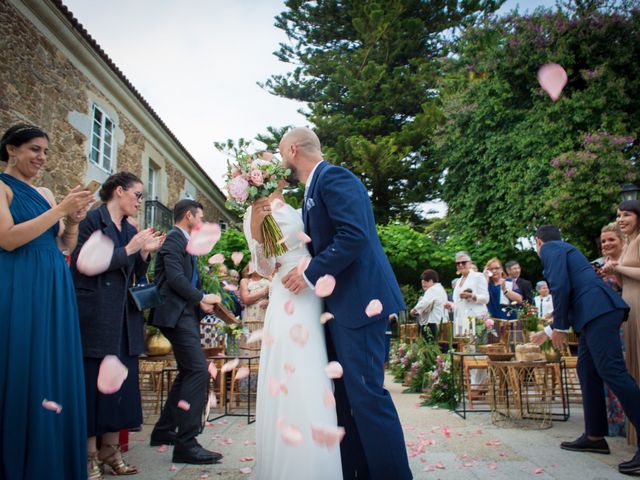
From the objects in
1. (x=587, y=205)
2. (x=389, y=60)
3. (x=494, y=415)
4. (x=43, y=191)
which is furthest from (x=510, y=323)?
(x=389, y=60)

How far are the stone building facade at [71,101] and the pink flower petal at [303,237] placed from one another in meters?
5.47

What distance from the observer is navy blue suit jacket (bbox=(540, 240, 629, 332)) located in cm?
374

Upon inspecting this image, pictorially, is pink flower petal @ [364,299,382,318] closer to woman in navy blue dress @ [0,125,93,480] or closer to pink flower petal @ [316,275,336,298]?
pink flower petal @ [316,275,336,298]

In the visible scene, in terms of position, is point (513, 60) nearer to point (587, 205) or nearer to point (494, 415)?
point (587, 205)

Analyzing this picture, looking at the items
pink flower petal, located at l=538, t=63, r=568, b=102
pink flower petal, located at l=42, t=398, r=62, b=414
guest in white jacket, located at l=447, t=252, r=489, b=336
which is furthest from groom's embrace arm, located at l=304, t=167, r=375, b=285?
pink flower petal, located at l=538, t=63, r=568, b=102

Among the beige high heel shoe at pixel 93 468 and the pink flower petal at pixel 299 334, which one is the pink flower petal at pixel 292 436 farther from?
the beige high heel shoe at pixel 93 468

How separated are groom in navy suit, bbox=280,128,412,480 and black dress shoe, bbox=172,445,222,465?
1.31 metres

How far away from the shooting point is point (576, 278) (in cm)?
394

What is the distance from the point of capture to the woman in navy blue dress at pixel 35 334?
2.49m

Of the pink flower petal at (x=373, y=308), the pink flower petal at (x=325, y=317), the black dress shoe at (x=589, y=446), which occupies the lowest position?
the black dress shoe at (x=589, y=446)

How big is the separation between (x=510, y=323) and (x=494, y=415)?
6.91 ft

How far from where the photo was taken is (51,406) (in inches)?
101

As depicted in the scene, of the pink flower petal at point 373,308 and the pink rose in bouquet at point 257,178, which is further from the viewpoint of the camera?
the pink rose in bouquet at point 257,178

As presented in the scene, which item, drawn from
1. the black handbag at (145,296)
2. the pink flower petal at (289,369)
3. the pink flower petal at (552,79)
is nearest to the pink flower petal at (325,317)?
the pink flower petal at (289,369)
